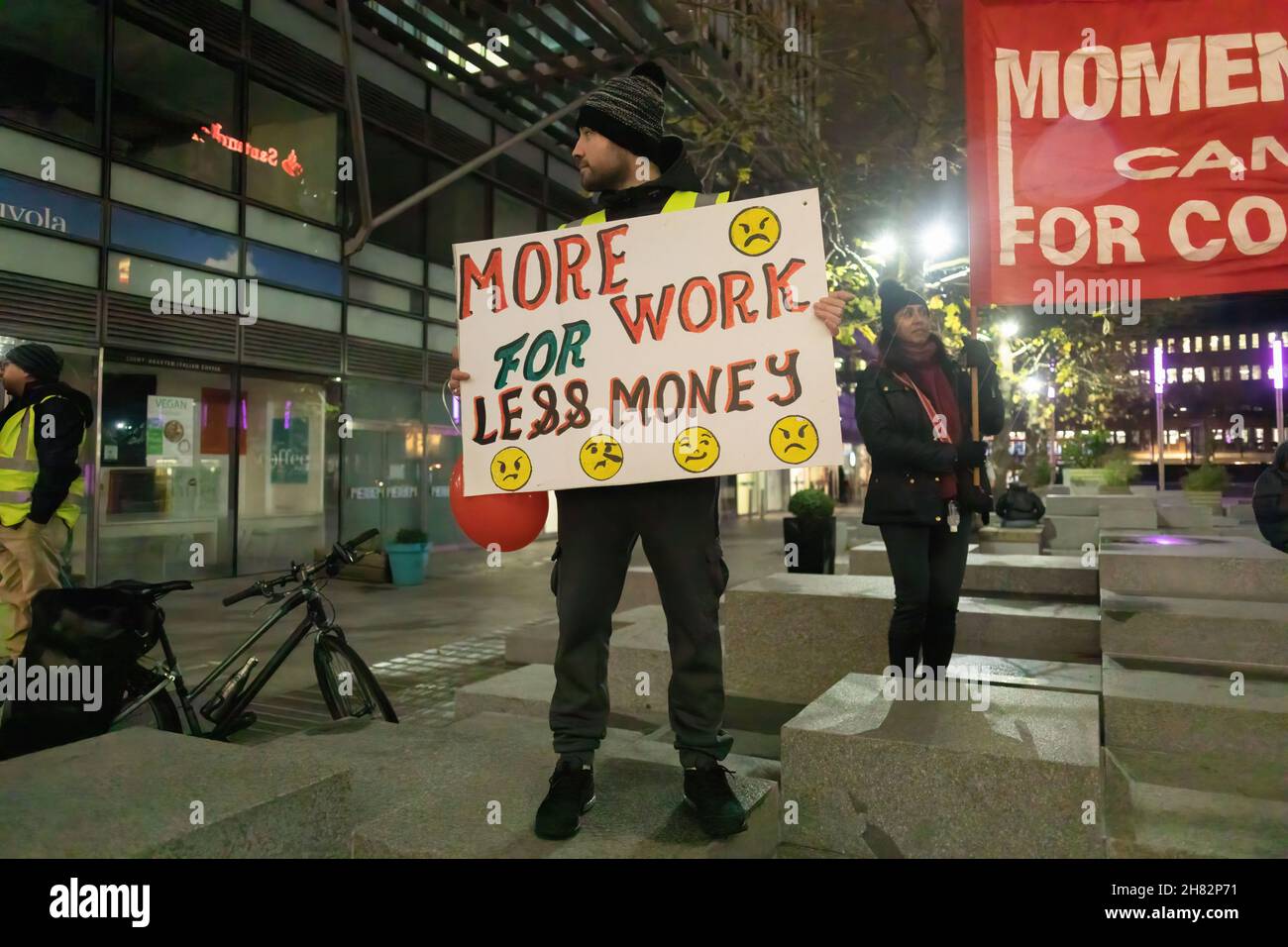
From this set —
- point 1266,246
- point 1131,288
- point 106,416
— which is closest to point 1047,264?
point 1131,288

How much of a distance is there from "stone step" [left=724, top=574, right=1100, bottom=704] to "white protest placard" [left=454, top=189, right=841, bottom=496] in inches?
92.6

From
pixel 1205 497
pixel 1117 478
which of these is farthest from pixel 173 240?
pixel 1205 497

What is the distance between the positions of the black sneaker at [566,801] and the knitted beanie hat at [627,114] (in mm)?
2001

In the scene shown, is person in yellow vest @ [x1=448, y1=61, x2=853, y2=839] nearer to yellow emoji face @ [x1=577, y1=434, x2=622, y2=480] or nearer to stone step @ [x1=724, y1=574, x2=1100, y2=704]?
yellow emoji face @ [x1=577, y1=434, x2=622, y2=480]

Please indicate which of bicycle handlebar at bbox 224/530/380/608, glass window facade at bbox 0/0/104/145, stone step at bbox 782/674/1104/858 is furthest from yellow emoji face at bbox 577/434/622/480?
glass window facade at bbox 0/0/104/145

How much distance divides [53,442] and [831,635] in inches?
177

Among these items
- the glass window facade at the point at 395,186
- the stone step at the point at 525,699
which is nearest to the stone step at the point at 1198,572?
the stone step at the point at 525,699

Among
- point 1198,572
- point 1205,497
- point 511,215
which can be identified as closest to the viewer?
point 1198,572

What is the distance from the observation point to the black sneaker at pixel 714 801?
7.98 ft

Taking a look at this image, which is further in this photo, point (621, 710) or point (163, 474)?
point (163, 474)

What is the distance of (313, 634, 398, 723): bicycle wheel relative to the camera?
15.9ft

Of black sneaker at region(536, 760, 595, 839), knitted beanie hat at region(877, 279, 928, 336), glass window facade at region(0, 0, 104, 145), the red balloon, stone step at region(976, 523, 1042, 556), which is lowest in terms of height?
black sneaker at region(536, 760, 595, 839)

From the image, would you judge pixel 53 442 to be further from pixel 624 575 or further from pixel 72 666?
pixel 624 575

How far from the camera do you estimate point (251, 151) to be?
13641 mm
